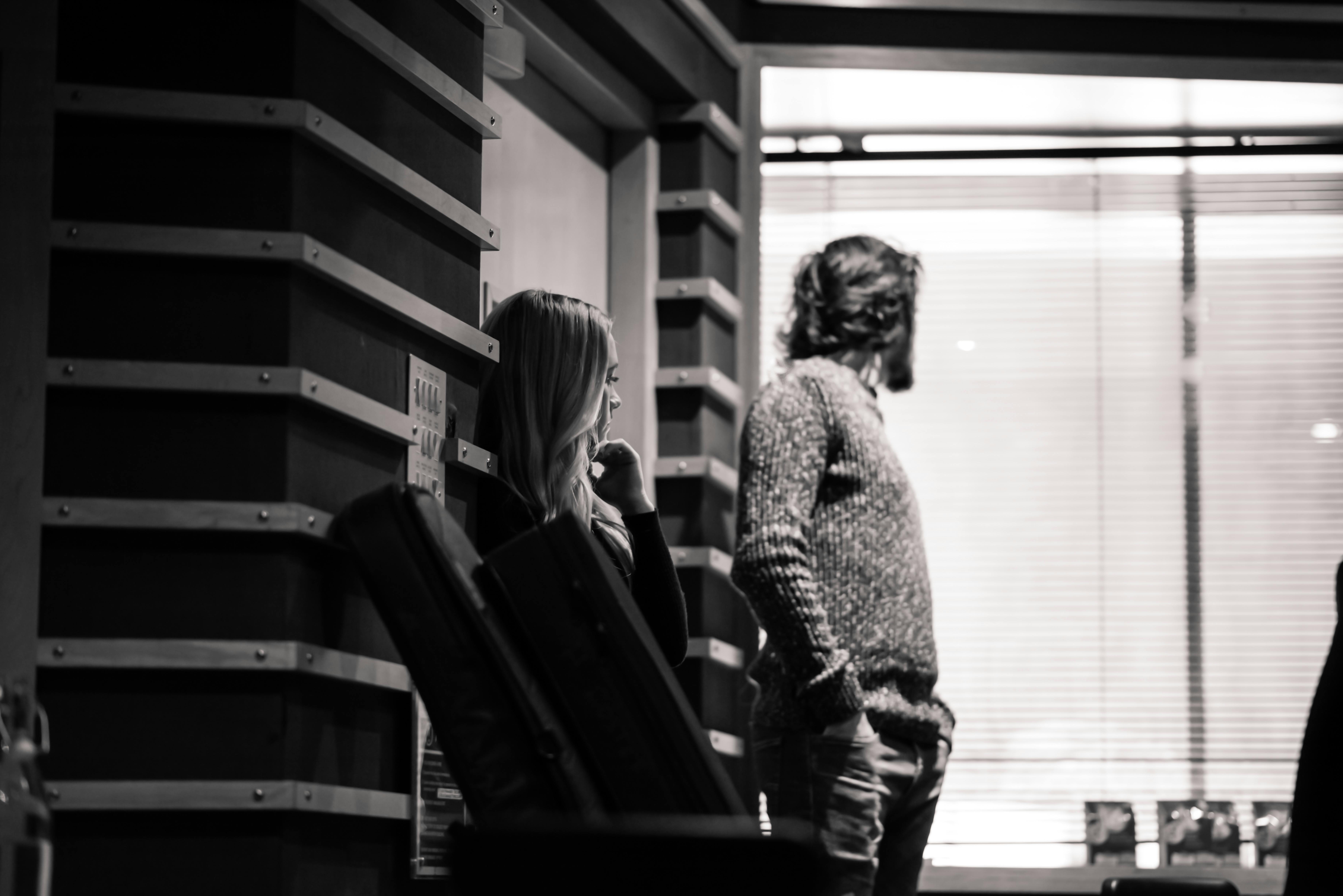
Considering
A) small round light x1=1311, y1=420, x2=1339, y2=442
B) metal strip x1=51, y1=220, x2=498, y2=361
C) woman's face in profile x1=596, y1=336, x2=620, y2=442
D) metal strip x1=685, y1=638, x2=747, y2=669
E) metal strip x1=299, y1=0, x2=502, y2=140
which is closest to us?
metal strip x1=51, y1=220, x2=498, y2=361

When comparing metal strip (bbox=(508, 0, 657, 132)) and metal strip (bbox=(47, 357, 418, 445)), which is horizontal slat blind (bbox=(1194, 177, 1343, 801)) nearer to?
metal strip (bbox=(508, 0, 657, 132))

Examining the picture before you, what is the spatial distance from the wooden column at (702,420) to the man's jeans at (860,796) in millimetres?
687

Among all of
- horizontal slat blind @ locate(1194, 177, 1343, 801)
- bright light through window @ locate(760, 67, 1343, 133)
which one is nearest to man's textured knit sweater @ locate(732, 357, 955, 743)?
bright light through window @ locate(760, 67, 1343, 133)

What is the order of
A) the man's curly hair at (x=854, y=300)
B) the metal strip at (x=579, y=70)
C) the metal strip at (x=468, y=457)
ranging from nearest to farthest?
the metal strip at (x=468, y=457), the metal strip at (x=579, y=70), the man's curly hair at (x=854, y=300)

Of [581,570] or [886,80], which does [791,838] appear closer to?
[581,570]

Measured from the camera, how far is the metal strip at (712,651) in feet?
13.2

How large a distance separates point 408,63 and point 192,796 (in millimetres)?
1145

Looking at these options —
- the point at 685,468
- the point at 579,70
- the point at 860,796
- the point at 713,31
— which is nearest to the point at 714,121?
the point at 713,31

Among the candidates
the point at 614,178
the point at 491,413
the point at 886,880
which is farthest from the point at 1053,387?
the point at 491,413

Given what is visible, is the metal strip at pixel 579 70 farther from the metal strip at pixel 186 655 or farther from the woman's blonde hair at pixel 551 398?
the metal strip at pixel 186 655

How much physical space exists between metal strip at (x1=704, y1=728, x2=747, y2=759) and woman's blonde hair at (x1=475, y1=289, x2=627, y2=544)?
1.28m

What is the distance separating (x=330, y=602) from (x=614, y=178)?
77.7 inches

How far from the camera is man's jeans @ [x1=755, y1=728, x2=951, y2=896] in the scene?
3.22m

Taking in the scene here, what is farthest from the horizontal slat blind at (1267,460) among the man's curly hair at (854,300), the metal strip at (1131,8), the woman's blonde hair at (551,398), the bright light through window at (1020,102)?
the woman's blonde hair at (551,398)
